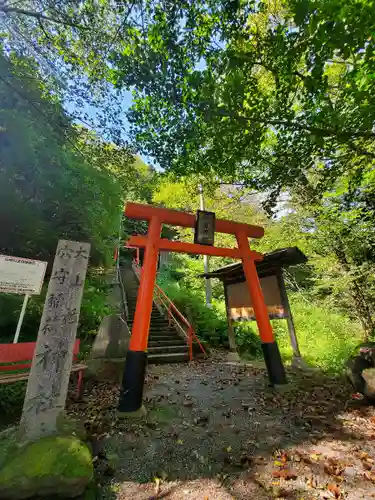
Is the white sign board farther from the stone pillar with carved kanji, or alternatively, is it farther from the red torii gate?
the red torii gate

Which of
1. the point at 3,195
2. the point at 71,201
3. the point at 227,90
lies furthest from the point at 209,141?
the point at 3,195

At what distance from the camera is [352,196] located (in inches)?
234

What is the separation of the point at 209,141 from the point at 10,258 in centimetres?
454

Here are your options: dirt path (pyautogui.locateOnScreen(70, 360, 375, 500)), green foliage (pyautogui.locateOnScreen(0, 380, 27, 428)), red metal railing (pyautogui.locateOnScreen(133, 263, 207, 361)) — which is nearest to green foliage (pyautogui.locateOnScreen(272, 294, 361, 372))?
dirt path (pyautogui.locateOnScreen(70, 360, 375, 500))

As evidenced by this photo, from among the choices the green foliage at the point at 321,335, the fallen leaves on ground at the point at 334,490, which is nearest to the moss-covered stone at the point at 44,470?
the fallen leaves on ground at the point at 334,490

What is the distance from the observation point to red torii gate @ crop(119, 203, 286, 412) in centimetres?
416

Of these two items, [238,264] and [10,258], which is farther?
[238,264]

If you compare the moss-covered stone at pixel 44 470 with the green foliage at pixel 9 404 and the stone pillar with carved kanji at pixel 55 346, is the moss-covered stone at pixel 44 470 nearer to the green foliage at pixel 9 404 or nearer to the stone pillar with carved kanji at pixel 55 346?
the stone pillar with carved kanji at pixel 55 346

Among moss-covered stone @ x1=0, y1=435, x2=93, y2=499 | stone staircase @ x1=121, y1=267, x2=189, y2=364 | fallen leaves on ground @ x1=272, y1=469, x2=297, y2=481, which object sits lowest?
fallen leaves on ground @ x1=272, y1=469, x2=297, y2=481

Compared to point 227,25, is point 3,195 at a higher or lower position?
lower

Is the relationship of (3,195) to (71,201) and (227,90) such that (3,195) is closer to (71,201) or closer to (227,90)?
(71,201)

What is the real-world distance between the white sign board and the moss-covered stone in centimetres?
258

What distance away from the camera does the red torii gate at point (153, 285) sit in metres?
4.16

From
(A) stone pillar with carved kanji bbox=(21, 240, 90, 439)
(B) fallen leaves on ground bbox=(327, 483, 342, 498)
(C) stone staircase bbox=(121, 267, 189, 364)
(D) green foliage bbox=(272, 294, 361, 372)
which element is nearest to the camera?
(B) fallen leaves on ground bbox=(327, 483, 342, 498)
